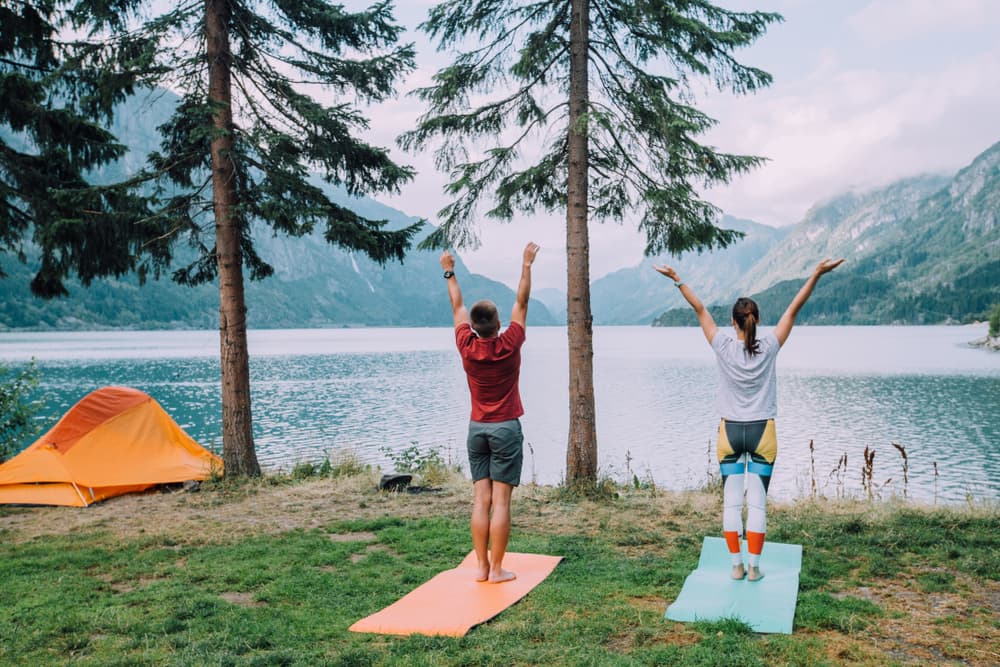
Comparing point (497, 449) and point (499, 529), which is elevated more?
point (497, 449)

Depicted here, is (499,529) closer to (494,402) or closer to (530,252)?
(494,402)

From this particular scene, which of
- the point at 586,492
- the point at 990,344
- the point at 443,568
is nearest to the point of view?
the point at 443,568

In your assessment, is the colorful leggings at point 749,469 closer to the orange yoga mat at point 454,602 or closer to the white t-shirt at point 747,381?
the white t-shirt at point 747,381

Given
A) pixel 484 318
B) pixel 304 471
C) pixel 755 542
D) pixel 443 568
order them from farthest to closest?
pixel 304 471
pixel 443 568
pixel 755 542
pixel 484 318

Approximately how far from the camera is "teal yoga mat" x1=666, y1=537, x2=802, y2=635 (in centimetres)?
479

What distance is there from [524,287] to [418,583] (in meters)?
2.58

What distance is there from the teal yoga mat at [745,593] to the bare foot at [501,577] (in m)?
1.33

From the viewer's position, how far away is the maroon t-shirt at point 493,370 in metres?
5.43

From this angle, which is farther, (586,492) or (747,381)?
(586,492)

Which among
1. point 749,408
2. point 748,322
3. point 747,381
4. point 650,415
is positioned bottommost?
point 650,415

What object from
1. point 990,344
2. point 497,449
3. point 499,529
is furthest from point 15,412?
point 990,344

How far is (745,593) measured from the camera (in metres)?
5.33

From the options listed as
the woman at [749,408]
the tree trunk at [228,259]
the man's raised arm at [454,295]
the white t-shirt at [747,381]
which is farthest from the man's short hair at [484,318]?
the tree trunk at [228,259]

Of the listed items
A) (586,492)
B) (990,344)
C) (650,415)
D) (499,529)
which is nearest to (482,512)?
(499,529)
